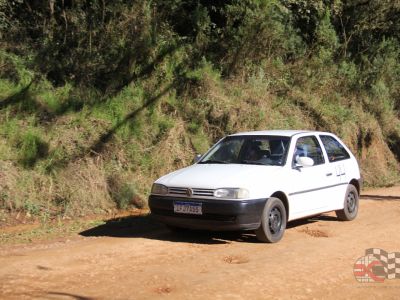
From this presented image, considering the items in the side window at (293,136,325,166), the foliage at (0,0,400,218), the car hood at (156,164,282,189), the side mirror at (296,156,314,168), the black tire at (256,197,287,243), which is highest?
the foliage at (0,0,400,218)

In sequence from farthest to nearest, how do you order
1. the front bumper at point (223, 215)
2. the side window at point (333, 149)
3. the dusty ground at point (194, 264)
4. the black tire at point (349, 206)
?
the black tire at point (349, 206) < the side window at point (333, 149) < the front bumper at point (223, 215) < the dusty ground at point (194, 264)

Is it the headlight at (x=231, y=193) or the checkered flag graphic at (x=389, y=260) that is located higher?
the headlight at (x=231, y=193)

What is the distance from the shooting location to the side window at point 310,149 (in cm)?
929

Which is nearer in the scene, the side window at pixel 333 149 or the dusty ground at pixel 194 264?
the dusty ground at pixel 194 264

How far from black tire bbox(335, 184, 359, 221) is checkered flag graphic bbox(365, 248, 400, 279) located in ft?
7.74

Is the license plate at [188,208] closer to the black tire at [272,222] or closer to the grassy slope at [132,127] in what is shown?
the black tire at [272,222]

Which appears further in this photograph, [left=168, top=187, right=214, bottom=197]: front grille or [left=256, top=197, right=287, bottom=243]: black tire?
[left=256, top=197, right=287, bottom=243]: black tire

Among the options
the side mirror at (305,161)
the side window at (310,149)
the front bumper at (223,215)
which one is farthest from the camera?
the side window at (310,149)

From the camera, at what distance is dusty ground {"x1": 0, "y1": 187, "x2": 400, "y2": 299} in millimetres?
5822

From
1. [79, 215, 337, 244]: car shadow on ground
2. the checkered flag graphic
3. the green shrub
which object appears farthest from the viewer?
the green shrub

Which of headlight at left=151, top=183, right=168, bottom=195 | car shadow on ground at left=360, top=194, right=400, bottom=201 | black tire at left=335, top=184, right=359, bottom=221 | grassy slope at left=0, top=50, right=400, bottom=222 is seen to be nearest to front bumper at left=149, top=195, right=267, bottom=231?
headlight at left=151, top=183, right=168, bottom=195

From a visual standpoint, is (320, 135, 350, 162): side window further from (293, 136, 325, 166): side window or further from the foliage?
the foliage

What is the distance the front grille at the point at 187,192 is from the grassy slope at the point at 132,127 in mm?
3092

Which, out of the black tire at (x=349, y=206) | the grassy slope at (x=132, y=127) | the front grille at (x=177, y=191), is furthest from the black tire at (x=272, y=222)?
the grassy slope at (x=132, y=127)
